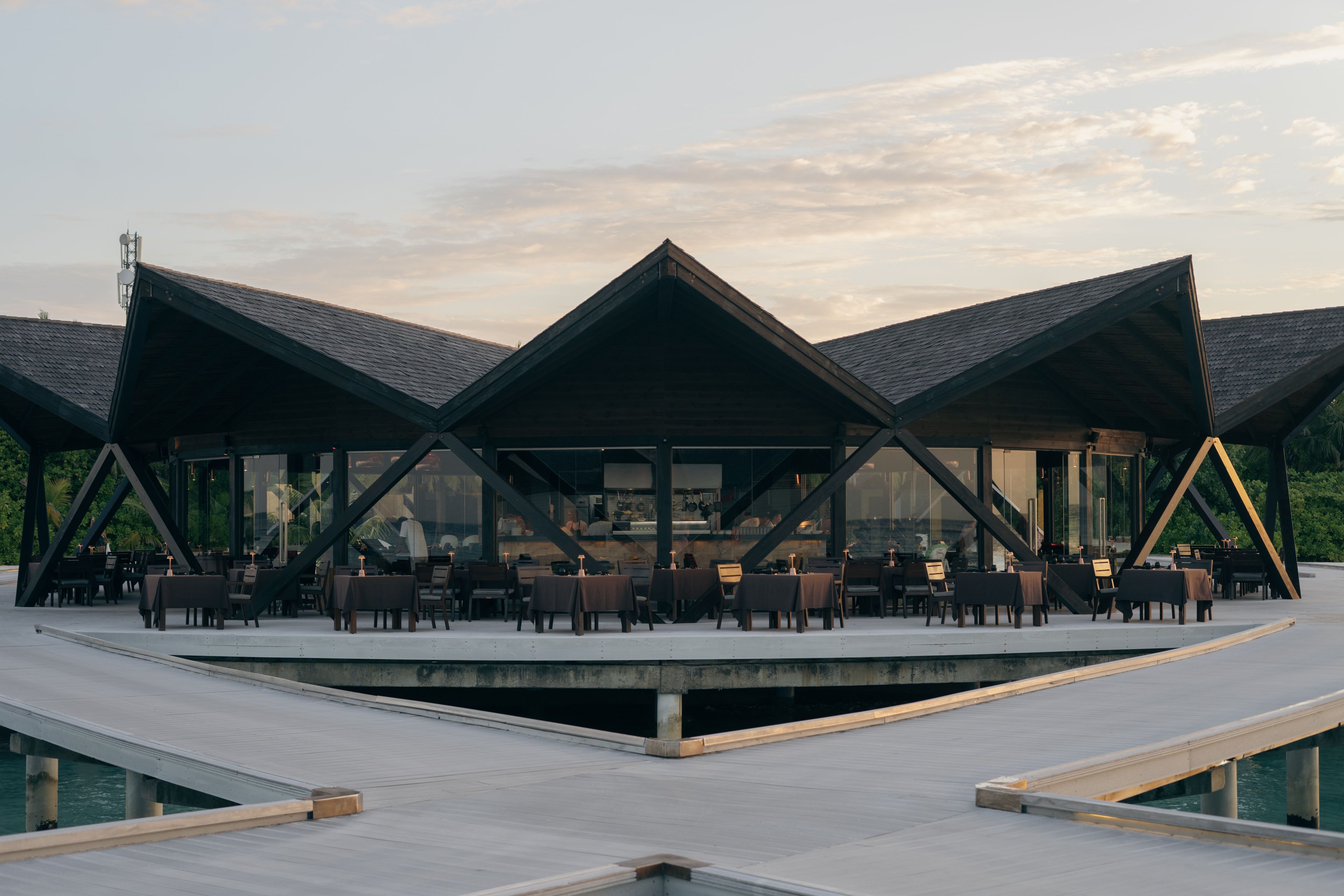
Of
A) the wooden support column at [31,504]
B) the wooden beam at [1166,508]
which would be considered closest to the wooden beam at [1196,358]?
the wooden beam at [1166,508]

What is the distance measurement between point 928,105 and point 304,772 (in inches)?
619

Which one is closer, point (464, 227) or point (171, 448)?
point (171, 448)

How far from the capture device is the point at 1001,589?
1402 cm

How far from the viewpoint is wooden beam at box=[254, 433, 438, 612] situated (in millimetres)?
15734

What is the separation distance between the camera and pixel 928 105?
63.5 feet

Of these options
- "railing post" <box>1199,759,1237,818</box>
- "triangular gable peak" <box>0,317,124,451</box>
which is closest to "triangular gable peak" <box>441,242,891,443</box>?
"triangular gable peak" <box>0,317,124,451</box>

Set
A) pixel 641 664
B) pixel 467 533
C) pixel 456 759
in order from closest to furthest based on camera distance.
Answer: pixel 456 759 < pixel 641 664 < pixel 467 533

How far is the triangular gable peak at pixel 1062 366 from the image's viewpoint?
53.2ft

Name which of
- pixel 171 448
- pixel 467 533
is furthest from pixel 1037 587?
pixel 171 448

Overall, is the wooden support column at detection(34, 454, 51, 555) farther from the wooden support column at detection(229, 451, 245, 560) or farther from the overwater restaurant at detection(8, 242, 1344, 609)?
the wooden support column at detection(229, 451, 245, 560)

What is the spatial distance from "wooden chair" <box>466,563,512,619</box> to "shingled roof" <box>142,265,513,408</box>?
242 cm

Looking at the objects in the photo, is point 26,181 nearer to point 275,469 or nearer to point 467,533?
point 275,469

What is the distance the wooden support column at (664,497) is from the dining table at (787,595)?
12.1 feet

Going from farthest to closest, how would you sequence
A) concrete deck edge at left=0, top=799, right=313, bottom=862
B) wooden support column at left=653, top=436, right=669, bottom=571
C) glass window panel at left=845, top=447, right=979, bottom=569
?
1. glass window panel at left=845, top=447, right=979, bottom=569
2. wooden support column at left=653, top=436, right=669, bottom=571
3. concrete deck edge at left=0, top=799, right=313, bottom=862
